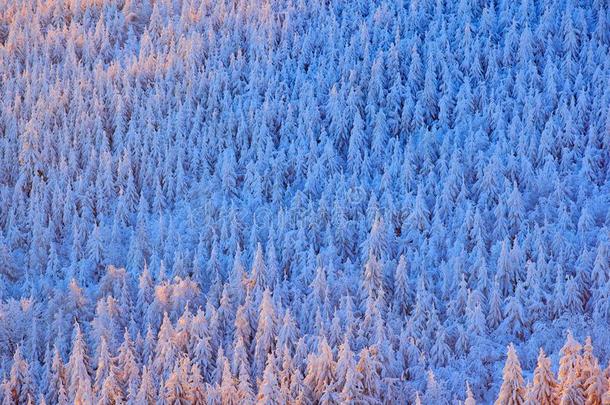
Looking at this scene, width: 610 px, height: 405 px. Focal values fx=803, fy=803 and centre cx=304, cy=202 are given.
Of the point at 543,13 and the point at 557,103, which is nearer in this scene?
the point at 557,103

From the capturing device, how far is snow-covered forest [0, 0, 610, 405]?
13.4 m

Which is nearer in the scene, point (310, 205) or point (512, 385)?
point (512, 385)

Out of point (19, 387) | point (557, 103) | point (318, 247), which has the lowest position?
point (19, 387)

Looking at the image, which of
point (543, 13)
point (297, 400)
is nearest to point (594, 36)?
point (543, 13)

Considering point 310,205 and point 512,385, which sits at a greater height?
point 310,205

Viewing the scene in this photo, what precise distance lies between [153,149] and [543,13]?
422 inches

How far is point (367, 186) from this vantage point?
57.1ft

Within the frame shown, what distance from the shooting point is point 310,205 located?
55.1ft

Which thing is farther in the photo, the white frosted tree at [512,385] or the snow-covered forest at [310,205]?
the snow-covered forest at [310,205]

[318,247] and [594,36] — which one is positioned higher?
[594,36]

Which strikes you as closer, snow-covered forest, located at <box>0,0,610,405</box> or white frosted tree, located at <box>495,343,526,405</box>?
white frosted tree, located at <box>495,343,526,405</box>

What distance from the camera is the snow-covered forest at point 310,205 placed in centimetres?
1337

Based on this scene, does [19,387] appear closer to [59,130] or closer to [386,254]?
[386,254]

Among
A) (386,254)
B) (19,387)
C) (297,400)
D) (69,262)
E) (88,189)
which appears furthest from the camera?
(88,189)
